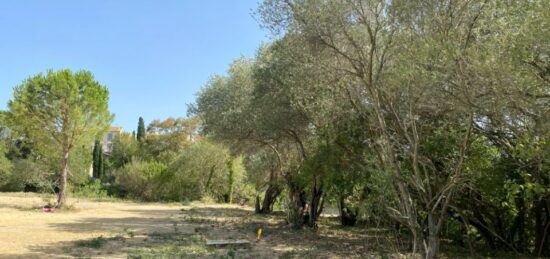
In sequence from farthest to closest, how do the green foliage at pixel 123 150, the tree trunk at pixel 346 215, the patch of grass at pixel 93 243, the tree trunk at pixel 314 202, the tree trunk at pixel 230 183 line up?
1. the green foliage at pixel 123 150
2. the tree trunk at pixel 230 183
3. the tree trunk at pixel 346 215
4. the tree trunk at pixel 314 202
5. the patch of grass at pixel 93 243

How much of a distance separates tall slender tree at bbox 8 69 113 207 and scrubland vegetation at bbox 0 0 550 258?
0.21ft

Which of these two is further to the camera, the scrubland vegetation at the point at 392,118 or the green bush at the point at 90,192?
the green bush at the point at 90,192

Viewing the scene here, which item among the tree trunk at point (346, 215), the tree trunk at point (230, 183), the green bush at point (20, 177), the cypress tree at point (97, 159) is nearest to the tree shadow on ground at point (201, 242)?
the tree trunk at point (346, 215)

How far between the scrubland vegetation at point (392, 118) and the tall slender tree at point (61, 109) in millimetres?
65

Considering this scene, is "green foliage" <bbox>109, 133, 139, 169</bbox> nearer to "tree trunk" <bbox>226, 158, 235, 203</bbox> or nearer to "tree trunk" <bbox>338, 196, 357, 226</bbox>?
"tree trunk" <bbox>226, 158, 235, 203</bbox>

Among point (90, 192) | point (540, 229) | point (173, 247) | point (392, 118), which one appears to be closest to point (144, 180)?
point (90, 192)

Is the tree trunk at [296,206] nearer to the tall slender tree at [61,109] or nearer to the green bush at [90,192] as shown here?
the tall slender tree at [61,109]

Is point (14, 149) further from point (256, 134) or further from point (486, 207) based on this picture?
point (486, 207)

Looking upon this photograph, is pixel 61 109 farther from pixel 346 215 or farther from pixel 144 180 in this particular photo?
pixel 144 180

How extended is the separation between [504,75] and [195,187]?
108ft

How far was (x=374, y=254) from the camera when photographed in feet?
36.3

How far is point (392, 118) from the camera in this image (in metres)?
9.05

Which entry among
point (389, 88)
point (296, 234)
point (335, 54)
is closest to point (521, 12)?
point (389, 88)

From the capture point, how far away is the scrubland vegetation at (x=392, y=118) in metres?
6.32
